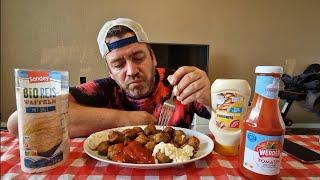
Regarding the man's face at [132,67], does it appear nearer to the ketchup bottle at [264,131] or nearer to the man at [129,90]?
the man at [129,90]

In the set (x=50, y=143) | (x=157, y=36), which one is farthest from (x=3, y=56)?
Result: (x=50, y=143)

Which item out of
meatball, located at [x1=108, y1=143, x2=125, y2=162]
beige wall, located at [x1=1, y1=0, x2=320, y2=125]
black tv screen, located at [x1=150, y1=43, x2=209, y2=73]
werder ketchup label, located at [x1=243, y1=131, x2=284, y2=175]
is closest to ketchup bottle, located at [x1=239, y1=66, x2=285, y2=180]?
werder ketchup label, located at [x1=243, y1=131, x2=284, y2=175]

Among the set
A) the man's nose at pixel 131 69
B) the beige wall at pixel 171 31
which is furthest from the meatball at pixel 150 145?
the beige wall at pixel 171 31

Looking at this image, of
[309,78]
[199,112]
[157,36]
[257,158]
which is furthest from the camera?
[157,36]

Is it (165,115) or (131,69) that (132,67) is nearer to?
(131,69)

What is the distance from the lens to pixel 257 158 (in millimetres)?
389

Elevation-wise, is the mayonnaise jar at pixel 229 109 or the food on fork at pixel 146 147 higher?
the mayonnaise jar at pixel 229 109

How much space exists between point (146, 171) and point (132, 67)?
534 mm

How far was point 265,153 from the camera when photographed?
0.38m

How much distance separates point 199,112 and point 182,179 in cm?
64

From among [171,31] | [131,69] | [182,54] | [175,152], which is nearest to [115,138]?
[175,152]

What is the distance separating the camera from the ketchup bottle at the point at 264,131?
0.38 metres

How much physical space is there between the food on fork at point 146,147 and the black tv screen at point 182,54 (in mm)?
1829

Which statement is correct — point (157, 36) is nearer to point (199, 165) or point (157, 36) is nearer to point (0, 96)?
point (0, 96)
